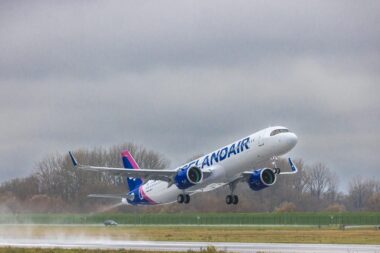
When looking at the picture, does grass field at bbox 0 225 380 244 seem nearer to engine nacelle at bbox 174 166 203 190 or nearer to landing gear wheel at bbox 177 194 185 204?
landing gear wheel at bbox 177 194 185 204

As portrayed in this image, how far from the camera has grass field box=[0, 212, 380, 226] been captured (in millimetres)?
107625

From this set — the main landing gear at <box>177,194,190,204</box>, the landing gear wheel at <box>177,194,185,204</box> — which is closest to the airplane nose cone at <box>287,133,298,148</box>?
the main landing gear at <box>177,194,190,204</box>

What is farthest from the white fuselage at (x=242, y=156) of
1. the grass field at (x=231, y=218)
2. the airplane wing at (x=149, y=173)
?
the grass field at (x=231, y=218)

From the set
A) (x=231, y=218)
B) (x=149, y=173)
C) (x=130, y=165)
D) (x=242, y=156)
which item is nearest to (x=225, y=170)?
(x=242, y=156)

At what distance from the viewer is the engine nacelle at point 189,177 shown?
250 ft

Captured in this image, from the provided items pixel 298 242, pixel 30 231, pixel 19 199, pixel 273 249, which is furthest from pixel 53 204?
pixel 273 249

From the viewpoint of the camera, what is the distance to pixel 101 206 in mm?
104125

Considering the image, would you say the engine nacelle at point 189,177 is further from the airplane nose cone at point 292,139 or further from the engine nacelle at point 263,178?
the airplane nose cone at point 292,139

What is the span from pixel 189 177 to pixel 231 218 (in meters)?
36.0

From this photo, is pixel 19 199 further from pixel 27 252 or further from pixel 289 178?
pixel 27 252

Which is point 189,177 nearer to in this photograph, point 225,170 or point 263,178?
point 225,170

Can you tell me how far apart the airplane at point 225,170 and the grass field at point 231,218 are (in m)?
21.6

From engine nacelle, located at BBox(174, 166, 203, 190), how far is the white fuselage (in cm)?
64

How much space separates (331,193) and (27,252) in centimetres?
9532
